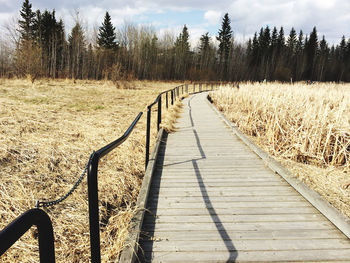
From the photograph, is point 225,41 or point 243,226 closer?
point 243,226

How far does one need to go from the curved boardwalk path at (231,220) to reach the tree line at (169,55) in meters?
22.1

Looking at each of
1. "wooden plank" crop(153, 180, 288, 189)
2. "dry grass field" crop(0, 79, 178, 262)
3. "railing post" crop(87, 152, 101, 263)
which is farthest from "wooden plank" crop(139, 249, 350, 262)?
"wooden plank" crop(153, 180, 288, 189)

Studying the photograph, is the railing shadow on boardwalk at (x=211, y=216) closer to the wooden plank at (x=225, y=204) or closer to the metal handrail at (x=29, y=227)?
the wooden plank at (x=225, y=204)

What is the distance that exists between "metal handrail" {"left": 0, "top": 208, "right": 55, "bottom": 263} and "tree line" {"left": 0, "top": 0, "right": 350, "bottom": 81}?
24483 mm

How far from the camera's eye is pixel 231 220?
2.94 m

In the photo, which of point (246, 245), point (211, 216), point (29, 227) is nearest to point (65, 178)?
point (211, 216)

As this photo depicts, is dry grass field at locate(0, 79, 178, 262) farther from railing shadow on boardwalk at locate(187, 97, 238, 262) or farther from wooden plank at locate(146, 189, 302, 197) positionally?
railing shadow on boardwalk at locate(187, 97, 238, 262)

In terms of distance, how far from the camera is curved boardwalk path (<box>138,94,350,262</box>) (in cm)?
240

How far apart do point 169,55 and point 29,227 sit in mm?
56131

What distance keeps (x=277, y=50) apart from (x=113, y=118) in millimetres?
67340

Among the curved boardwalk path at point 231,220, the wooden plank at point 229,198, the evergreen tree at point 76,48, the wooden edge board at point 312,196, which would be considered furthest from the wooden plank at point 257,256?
the evergreen tree at point 76,48

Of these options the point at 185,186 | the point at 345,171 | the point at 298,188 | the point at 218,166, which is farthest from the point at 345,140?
the point at 185,186

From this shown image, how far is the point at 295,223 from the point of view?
2863mm

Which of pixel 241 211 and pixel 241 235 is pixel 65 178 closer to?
pixel 241 211
